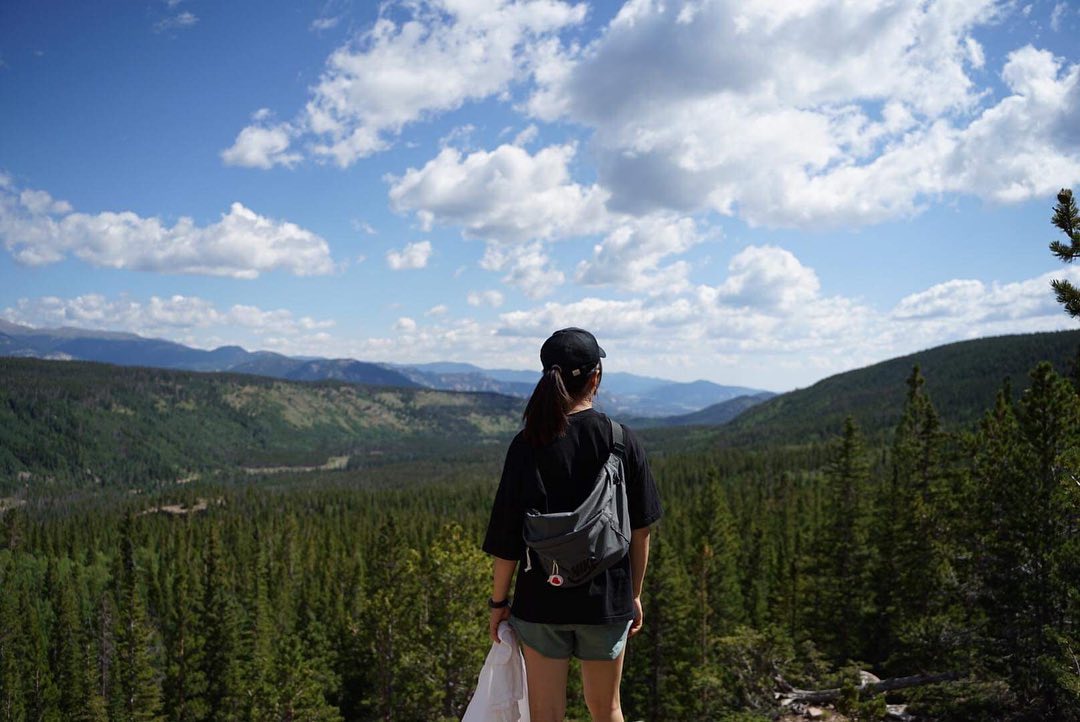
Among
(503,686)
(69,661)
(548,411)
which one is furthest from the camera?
(69,661)

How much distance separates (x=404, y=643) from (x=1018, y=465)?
27.1 metres

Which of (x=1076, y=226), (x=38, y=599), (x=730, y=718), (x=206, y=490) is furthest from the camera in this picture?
(x=206, y=490)

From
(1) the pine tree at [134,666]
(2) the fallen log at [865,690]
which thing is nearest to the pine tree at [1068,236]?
(2) the fallen log at [865,690]

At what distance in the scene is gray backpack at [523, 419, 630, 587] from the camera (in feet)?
13.4

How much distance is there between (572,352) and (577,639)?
6.80ft

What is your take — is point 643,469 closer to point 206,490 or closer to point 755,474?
point 755,474

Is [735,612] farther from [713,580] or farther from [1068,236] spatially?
[1068,236]

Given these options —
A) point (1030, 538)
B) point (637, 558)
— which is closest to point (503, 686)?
point (637, 558)

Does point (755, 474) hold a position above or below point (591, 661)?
below

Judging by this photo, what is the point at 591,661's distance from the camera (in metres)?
4.50

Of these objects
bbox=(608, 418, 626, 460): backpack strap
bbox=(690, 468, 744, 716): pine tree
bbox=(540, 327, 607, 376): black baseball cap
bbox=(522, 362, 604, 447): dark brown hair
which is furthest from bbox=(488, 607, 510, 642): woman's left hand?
bbox=(690, 468, 744, 716): pine tree

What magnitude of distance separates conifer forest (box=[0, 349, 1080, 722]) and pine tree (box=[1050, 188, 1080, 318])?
217cm

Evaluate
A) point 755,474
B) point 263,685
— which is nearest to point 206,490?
point 755,474

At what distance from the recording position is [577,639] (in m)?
4.46
